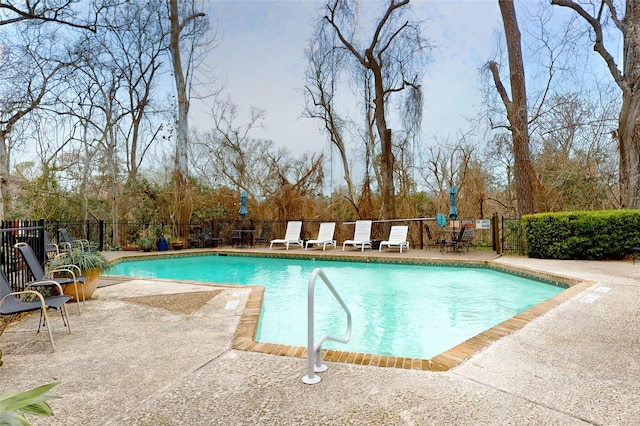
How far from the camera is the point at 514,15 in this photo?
10.9m

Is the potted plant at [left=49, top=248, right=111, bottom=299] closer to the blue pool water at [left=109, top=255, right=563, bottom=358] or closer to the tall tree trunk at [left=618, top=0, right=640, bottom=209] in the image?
the blue pool water at [left=109, top=255, right=563, bottom=358]

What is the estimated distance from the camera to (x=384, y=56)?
14422 millimetres

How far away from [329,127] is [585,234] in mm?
10462

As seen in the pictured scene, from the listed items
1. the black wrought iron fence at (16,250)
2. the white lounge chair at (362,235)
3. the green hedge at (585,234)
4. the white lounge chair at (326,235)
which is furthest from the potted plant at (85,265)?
the green hedge at (585,234)

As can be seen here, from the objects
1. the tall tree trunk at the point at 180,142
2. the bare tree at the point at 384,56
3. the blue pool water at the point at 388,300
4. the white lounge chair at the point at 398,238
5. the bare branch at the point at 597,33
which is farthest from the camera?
the tall tree trunk at the point at 180,142

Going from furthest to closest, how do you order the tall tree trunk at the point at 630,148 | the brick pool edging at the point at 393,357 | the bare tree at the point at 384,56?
the bare tree at the point at 384,56 < the tall tree trunk at the point at 630,148 < the brick pool edging at the point at 393,357

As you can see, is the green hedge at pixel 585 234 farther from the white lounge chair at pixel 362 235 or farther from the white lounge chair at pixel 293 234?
the white lounge chair at pixel 293 234

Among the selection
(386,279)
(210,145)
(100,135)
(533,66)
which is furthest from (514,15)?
(100,135)

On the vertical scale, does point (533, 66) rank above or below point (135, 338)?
above

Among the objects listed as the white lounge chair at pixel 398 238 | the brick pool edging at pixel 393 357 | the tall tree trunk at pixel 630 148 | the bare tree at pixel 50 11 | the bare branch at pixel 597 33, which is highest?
the bare branch at pixel 597 33

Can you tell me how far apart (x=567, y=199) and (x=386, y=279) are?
25.5 ft

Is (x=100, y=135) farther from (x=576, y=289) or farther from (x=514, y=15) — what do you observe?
(x=576, y=289)

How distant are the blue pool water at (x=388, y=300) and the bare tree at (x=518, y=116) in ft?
11.2

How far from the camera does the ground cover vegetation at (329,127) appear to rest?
1124cm
